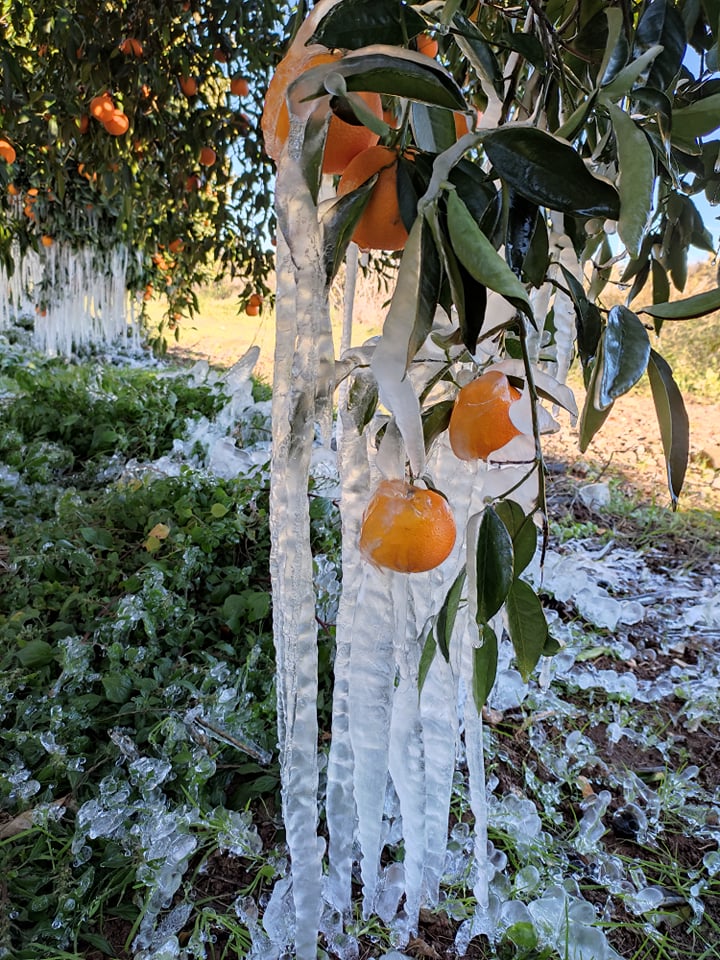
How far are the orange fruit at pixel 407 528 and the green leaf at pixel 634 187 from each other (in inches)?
7.1

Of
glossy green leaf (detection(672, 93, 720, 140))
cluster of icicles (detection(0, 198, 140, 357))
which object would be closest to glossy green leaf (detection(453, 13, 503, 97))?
glossy green leaf (detection(672, 93, 720, 140))

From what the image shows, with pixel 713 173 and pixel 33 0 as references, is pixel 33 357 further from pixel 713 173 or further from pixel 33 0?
pixel 713 173

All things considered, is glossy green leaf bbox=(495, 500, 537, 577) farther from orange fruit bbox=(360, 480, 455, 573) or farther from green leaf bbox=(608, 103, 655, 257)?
green leaf bbox=(608, 103, 655, 257)

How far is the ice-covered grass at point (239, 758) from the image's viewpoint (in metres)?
0.76

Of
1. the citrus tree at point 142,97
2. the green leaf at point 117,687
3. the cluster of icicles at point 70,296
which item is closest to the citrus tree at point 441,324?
the green leaf at point 117,687

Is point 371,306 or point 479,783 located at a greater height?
point 371,306

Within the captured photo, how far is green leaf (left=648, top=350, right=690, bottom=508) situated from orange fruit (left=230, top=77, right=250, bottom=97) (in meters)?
1.75

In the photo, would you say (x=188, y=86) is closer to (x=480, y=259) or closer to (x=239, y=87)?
(x=239, y=87)

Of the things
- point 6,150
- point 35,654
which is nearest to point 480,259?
point 35,654

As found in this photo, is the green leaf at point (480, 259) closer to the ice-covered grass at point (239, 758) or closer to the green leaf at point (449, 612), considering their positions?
the green leaf at point (449, 612)

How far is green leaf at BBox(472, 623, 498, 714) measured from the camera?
41cm

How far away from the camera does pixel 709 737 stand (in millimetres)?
1206

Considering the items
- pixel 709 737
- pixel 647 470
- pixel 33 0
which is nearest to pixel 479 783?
pixel 709 737

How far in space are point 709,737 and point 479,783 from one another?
2.62 ft
